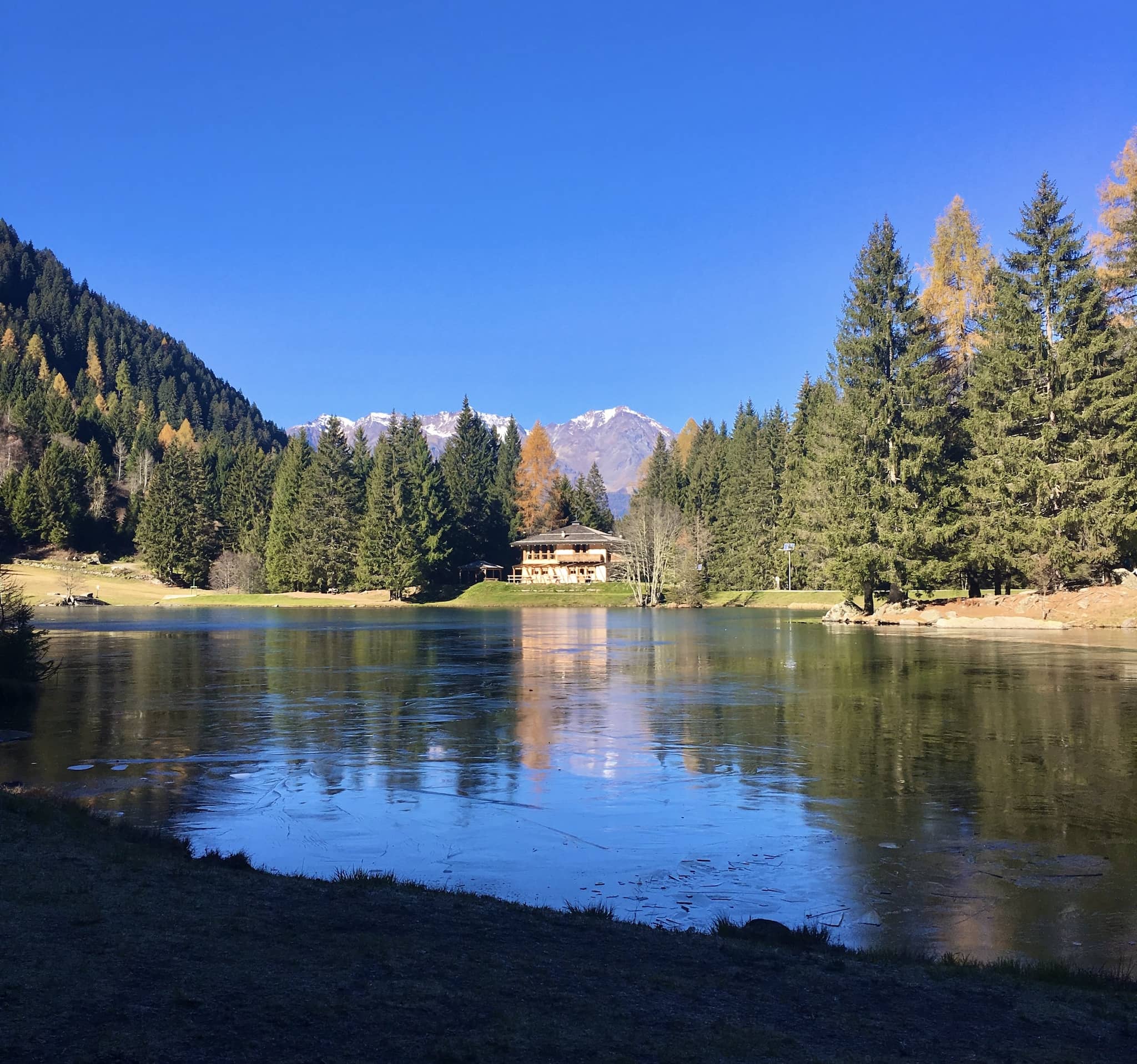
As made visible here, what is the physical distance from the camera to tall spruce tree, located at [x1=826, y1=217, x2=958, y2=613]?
56.2m

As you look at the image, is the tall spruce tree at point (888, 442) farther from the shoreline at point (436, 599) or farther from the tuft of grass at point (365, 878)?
the tuft of grass at point (365, 878)

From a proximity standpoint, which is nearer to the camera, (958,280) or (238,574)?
(958,280)

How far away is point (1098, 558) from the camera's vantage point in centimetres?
4819

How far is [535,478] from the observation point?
443 ft

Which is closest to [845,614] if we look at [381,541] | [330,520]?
[381,541]

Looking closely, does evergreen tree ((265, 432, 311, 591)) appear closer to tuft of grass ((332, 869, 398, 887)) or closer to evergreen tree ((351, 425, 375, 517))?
evergreen tree ((351, 425, 375, 517))

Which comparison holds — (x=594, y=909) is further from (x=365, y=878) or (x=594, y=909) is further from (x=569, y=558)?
(x=569, y=558)

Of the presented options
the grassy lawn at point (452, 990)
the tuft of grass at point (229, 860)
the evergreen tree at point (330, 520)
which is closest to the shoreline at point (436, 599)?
the evergreen tree at point (330, 520)

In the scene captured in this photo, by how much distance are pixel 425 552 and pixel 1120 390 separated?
67.1 metres

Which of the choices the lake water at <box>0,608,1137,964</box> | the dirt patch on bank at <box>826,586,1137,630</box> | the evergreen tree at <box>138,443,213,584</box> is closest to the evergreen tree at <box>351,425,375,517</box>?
the evergreen tree at <box>138,443,213,584</box>

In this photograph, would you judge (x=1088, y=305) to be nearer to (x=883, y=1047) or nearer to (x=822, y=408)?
(x=822, y=408)

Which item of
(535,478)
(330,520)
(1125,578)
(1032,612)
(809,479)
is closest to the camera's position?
(1125,578)

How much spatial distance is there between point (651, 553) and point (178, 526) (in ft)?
183

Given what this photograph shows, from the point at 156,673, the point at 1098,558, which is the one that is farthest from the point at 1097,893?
the point at 1098,558
